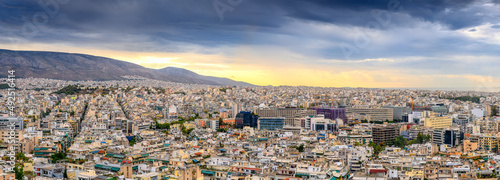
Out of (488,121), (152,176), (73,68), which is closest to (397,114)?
(488,121)

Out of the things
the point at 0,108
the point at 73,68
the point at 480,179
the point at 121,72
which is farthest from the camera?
the point at 121,72

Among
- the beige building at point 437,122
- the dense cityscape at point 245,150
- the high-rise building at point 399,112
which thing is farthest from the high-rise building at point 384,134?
the high-rise building at point 399,112

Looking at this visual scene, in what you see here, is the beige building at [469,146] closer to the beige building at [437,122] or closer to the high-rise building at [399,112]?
the beige building at [437,122]

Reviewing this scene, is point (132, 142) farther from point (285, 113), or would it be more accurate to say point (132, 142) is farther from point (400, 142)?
point (285, 113)

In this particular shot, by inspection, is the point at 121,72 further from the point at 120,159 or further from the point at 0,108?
the point at 120,159

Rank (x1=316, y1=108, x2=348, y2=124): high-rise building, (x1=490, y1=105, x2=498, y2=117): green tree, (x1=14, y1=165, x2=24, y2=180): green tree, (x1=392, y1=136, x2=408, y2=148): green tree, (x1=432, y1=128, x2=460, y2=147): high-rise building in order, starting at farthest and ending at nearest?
(x1=490, y1=105, x2=498, y2=117): green tree, (x1=316, y1=108, x2=348, y2=124): high-rise building, (x1=432, y1=128, x2=460, y2=147): high-rise building, (x1=392, y1=136, x2=408, y2=148): green tree, (x1=14, y1=165, x2=24, y2=180): green tree

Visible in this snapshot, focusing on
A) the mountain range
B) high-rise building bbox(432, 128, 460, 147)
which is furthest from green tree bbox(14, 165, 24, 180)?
the mountain range

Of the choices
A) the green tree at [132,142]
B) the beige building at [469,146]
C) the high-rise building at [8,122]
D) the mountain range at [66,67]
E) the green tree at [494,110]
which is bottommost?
the green tree at [132,142]

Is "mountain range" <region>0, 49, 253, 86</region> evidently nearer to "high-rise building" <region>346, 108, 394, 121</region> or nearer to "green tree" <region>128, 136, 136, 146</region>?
"high-rise building" <region>346, 108, 394, 121</region>
